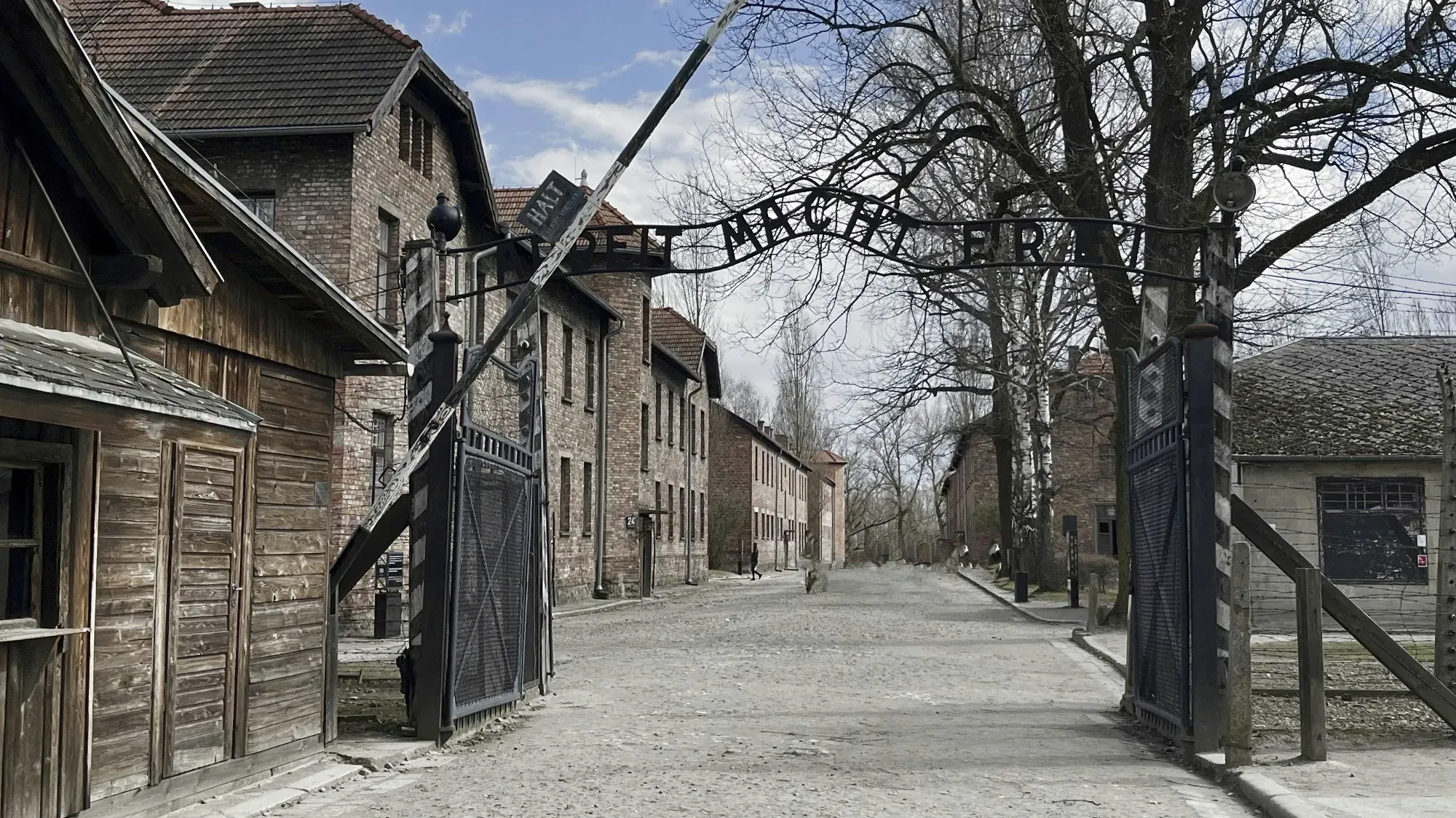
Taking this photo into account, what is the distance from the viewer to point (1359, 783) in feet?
27.9

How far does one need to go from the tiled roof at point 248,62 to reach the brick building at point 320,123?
0.02m

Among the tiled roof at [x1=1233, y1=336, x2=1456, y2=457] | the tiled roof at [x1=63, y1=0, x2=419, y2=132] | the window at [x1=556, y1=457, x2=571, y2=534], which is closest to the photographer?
the tiled roof at [x1=63, y1=0, x2=419, y2=132]

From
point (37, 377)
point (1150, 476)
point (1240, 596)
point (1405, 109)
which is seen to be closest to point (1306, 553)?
point (1405, 109)

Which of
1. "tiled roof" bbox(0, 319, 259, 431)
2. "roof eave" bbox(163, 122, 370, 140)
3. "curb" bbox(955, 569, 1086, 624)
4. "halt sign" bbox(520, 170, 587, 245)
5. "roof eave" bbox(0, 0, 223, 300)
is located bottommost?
"curb" bbox(955, 569, 1086, 624)

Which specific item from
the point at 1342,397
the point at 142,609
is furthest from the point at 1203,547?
the point at 1342,397

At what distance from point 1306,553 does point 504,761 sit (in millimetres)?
18764

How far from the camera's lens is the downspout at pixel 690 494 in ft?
170

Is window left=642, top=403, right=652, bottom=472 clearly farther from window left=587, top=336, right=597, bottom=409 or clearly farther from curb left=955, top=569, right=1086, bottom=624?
curb left=955, top=569, right=1086, bottom=624

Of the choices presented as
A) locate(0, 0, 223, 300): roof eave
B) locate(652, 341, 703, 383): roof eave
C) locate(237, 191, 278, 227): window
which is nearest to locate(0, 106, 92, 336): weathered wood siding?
locate(0, 0, 223, 300): roof eave

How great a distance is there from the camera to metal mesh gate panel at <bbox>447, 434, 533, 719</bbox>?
11195mm

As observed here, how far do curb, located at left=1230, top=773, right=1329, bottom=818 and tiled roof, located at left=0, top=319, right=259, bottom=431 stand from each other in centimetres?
587

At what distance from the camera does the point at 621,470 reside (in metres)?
40.6

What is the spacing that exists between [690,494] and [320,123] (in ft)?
105

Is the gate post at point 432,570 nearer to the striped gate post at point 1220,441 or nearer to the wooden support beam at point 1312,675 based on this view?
the striped gate post at point 1220,441
